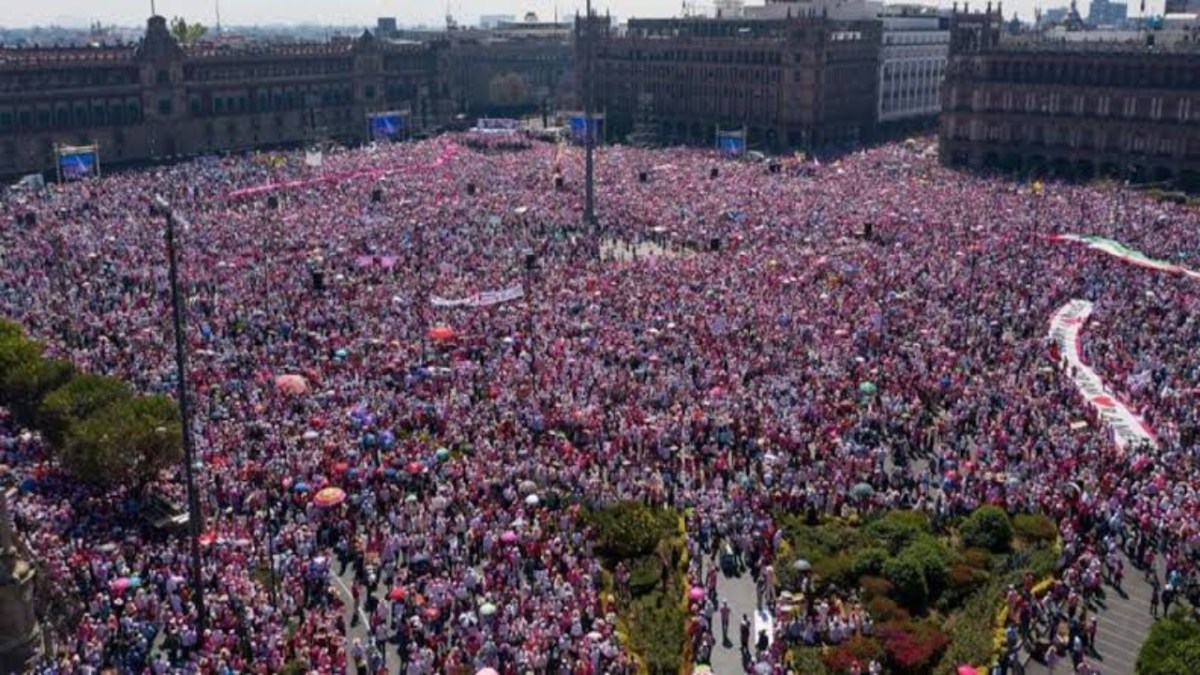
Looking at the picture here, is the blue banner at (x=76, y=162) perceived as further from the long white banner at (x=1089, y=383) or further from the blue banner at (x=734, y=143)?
the long white banner at (x=1089, y=383)

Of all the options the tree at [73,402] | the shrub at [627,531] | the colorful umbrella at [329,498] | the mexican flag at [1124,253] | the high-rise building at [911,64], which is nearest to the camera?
the shrub at [627,531]

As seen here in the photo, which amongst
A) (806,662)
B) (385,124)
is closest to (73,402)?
(806,662)

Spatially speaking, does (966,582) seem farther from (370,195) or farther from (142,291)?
(370,195)

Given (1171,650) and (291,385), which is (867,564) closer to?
(1171,650)

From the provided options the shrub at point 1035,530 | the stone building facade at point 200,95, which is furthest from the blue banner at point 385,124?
the shrub at point 1035,530

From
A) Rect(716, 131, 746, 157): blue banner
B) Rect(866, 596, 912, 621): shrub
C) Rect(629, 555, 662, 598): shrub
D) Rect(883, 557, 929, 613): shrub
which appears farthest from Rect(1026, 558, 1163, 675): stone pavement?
Rect(716, 131, 746, 157): blue banner
